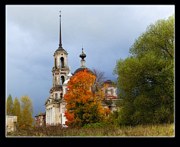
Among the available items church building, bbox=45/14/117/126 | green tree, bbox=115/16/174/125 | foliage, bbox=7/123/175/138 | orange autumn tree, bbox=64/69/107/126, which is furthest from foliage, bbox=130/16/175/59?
church building, bbox=45/14/117/126

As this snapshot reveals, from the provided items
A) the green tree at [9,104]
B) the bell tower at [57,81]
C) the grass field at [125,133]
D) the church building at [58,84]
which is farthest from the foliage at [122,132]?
the bell tower at [57,81]

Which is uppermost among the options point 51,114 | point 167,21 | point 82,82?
point 167,21

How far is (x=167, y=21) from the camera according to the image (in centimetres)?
1962

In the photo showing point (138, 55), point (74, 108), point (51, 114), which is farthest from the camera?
point (51, 114)

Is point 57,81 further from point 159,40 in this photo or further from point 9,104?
point 159,40

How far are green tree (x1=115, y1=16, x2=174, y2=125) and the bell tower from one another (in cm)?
3017

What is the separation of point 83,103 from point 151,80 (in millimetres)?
9309

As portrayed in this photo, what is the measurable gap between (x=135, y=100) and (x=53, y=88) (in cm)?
3510

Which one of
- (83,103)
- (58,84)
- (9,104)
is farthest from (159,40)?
(58,84)

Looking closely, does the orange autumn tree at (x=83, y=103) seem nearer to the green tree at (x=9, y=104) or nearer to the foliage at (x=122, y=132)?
the foliage at (x=122, y=132)

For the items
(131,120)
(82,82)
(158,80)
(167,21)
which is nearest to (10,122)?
(131,120)

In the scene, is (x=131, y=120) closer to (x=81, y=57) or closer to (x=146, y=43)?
(x=146, y=43)

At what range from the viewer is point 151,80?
18.7m

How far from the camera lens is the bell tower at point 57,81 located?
50.3m
